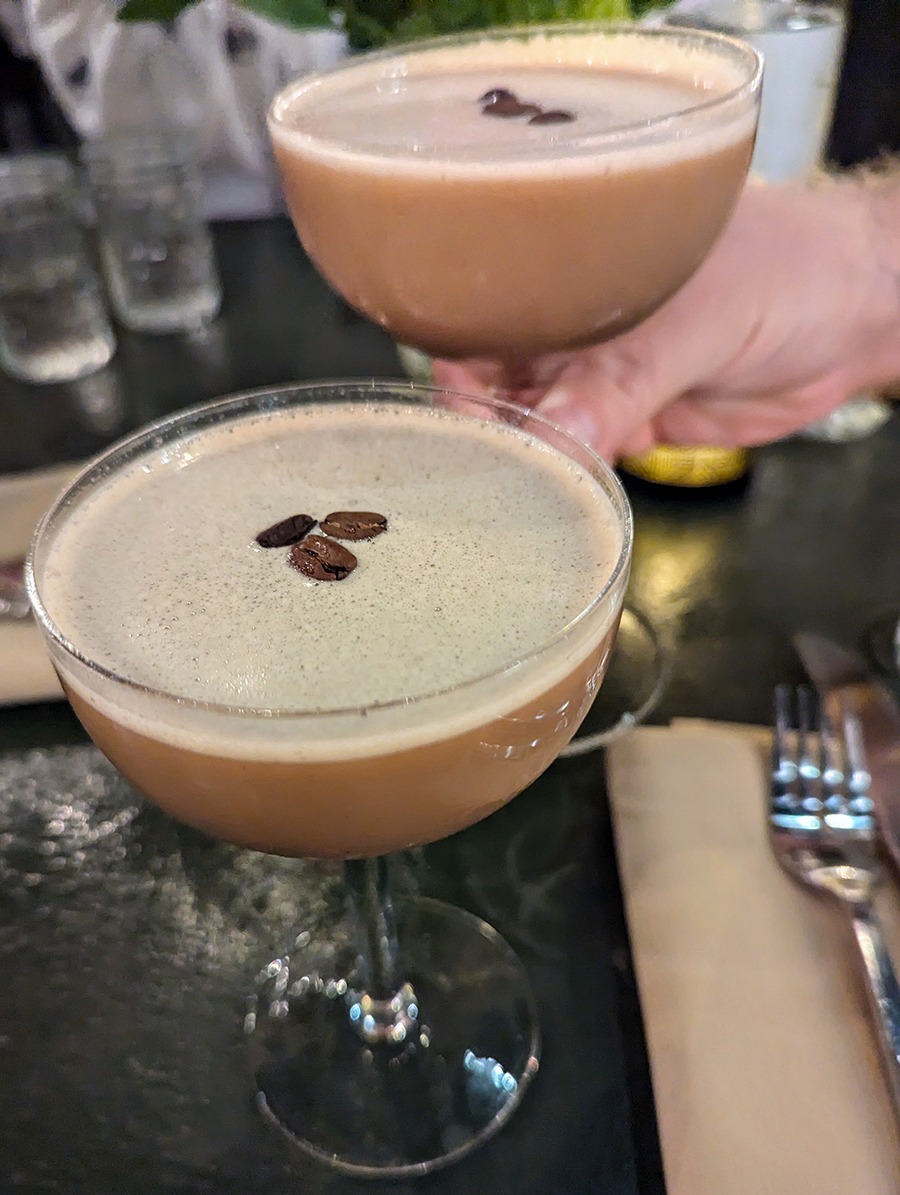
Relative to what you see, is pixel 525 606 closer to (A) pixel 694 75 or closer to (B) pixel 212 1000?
(B) pixel 212 1000

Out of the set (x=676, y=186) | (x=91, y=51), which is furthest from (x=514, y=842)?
(x=91, y=51)

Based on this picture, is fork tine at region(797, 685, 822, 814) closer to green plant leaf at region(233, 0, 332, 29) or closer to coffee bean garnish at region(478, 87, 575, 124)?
coffee bean garnish at region(478, 87, 575, 124)

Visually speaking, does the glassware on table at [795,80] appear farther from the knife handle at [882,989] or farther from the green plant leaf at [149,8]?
the knife handle at [882,989]

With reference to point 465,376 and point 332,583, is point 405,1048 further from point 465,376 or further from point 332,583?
point 465,376

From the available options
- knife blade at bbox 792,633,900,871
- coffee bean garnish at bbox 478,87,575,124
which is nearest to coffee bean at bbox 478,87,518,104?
coffee bean garnish at bbox 478,87,575,124

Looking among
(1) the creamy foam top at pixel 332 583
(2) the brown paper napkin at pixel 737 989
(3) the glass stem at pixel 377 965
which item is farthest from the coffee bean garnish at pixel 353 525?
(2) the brown paper napkin at pixel 737 989
